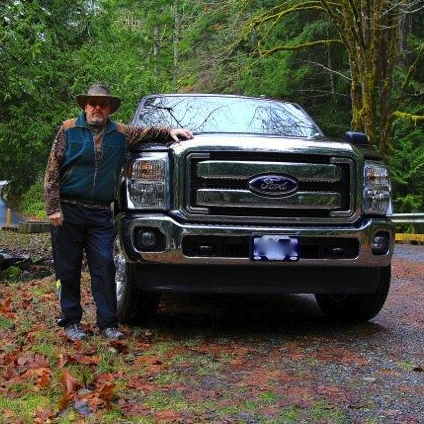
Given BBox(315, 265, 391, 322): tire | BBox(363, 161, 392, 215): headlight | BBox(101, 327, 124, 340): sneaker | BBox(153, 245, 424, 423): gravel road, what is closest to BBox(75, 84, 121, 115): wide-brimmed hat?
BBox(101, 327, 124, 340): sneaker

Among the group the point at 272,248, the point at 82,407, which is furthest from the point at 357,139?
the point at 82,407

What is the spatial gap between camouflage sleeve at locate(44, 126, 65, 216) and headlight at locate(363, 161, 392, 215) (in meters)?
2.20

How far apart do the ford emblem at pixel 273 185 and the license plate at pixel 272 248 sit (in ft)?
1.04

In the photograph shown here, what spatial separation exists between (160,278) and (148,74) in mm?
9190

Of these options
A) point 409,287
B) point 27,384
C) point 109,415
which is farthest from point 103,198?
point 409,287

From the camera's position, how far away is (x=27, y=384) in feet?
12.8

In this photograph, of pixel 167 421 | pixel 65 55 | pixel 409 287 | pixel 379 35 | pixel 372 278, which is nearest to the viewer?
pixel 167 421

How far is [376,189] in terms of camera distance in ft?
17.3

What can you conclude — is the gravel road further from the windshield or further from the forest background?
the forest background

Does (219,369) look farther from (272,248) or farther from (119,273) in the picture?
(119,273)

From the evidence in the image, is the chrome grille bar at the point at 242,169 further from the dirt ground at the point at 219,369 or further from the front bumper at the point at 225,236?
the dirt ground at the point at 219,369

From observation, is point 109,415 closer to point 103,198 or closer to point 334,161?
point 103,198

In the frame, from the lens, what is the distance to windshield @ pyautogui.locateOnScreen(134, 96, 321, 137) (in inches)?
240

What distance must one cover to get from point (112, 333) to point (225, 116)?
2.31 meters
